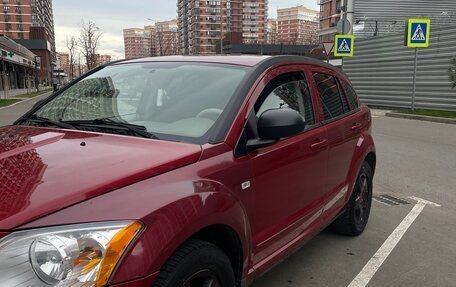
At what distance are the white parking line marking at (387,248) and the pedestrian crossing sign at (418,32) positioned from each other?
11.2m

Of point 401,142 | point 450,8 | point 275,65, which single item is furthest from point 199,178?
point 450,8

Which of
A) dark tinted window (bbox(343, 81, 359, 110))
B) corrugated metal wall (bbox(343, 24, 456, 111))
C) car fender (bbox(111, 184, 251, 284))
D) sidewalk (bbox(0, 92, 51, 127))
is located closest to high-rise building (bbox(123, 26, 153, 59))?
sidewalk (bbox(0, 92, 51, 127))

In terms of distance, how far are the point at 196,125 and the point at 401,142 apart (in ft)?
28.9

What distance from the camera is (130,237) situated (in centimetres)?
185

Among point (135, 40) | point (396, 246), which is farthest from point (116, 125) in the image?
point (135, 40)

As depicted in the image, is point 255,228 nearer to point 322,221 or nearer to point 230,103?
point 230,103

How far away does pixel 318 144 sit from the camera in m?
3.51

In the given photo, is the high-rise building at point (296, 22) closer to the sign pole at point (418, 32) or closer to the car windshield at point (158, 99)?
the sign pole at point (418, 32)

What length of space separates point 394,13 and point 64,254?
2978cm

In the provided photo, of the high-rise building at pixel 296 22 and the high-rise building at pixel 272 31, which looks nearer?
the high-rise building at pixel 272 31

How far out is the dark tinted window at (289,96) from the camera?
3.12 metres

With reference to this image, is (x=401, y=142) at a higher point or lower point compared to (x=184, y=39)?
lower

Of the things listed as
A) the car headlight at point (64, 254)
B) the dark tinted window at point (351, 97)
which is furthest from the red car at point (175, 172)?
the dark tinted window at point (351, 97)

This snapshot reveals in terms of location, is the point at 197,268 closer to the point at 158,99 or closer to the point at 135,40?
the point at 158,99
